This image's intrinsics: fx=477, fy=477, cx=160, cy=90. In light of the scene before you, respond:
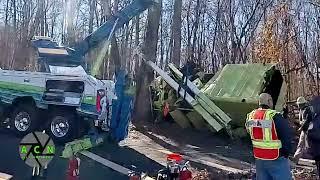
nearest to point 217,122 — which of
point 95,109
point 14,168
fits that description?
point 95,109

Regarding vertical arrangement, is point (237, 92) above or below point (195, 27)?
below

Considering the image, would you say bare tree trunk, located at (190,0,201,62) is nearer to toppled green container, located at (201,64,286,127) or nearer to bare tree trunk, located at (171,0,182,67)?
bare tree trunk, located at (171,0,182,67)

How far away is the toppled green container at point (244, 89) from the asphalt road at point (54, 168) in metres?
6.40

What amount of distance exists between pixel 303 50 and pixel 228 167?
2439cm

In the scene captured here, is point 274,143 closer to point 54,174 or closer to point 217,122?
point 54,174

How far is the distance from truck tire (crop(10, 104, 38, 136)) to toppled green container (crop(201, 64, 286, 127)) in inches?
251

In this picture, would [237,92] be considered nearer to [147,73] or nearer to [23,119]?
[147,73]

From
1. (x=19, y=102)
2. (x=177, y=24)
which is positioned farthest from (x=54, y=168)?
(x=177, y=24)

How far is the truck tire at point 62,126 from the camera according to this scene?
439 inches

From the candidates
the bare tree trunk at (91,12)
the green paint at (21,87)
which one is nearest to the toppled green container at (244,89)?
the green paint at (21,87)

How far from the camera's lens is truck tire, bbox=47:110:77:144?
11.1m

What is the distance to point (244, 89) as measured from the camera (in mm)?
15398

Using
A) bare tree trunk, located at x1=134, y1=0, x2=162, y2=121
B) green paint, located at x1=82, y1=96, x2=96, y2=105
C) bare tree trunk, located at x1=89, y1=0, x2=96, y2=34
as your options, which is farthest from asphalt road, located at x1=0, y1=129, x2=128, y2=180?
bare tree trunk, located at x1=89, y1=0, x2=96, y2=34

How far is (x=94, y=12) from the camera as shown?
35094 mm
